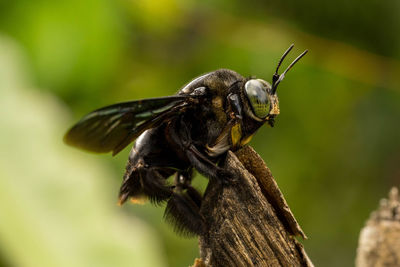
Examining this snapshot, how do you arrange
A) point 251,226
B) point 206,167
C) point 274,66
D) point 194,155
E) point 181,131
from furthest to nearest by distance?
point 274,66, point 181,131, point 194,155, point 206,167, point 251,226

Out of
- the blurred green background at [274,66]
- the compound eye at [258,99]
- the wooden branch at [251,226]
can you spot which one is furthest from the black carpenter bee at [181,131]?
the blurred green background at [274,66]

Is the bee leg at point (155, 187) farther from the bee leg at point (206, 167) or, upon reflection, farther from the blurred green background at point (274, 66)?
the blurred green background at point (274, 66)

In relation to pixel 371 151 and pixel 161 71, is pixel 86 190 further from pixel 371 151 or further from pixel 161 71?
pixel 371 151

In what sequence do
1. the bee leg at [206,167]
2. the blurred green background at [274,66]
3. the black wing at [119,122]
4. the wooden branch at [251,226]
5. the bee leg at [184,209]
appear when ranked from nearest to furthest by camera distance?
the wooden branch at [251,226], the bee leg at [206,167], the bee leg at [184,209], the black wing at [119,122], the blurred green background at [274,66]

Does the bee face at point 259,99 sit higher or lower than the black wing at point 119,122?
higher

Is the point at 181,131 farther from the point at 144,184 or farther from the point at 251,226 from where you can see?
the point at 251,226

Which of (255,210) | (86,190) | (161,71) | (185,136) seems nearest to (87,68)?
(161,71)

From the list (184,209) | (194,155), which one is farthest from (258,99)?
(184,209)

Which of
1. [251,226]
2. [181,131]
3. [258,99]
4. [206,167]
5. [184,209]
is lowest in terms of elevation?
[251,226]
